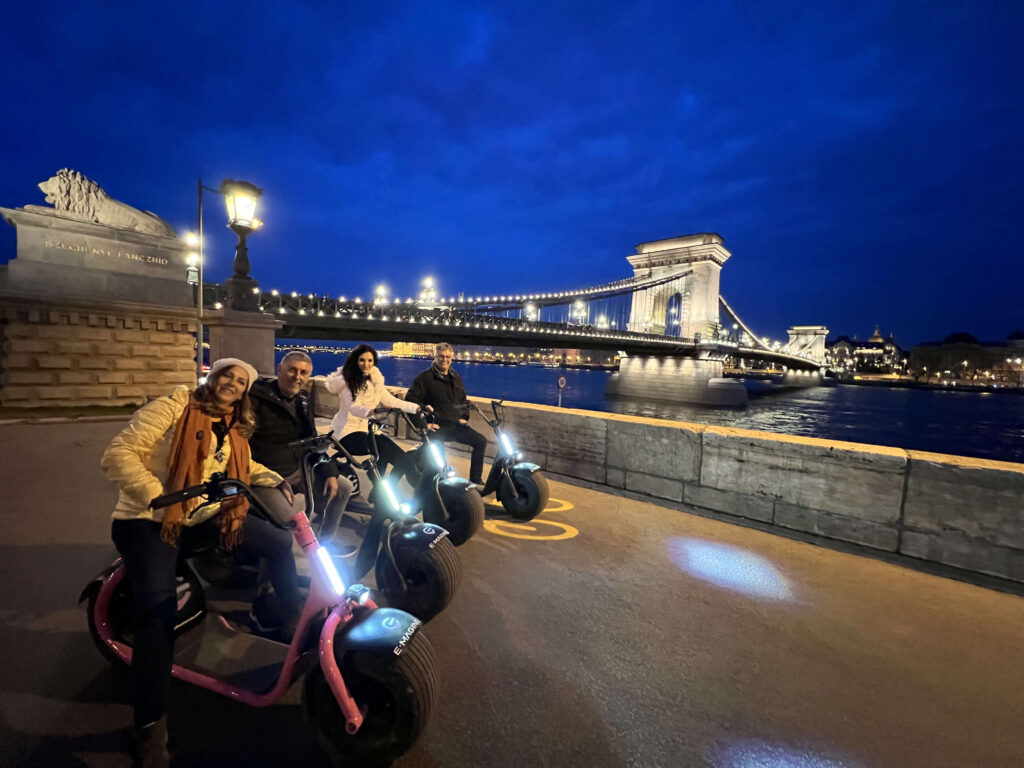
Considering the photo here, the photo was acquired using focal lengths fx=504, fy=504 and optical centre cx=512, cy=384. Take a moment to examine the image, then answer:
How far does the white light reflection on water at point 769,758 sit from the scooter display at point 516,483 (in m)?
2.88

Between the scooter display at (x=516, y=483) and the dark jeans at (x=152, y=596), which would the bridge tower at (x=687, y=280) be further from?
the dark jeans at (x=152, y=596)

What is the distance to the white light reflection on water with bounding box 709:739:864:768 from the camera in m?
2.10

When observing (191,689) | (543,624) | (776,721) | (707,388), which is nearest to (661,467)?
(543,624)

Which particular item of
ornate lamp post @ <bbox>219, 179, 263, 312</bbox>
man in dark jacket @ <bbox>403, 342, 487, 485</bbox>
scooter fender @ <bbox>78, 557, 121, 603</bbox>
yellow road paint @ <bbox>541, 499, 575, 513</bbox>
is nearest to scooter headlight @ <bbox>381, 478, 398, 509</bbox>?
scooter fender @ <bbox>78, 557, 121, 603</bbox>

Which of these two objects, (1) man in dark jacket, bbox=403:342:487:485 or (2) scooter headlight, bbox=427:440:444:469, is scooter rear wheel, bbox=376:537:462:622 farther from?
(1) man in dark jacket, bbox=403:342:487:485

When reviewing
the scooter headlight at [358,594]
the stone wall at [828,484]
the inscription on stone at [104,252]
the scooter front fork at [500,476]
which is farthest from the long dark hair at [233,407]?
the inscription on stone at [104,252]

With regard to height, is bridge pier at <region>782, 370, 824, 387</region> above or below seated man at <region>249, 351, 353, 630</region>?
below

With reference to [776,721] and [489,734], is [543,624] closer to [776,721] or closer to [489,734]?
[489,734]

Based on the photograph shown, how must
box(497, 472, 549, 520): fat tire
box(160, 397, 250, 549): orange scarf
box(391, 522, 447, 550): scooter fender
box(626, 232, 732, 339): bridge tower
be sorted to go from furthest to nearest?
box(626, 232, 732, 339): bridge tower < box(497, 472, 549, 520): fat tire < box(391, 522, 447, 550): scooter fender < box(160, 397, 250, 549): orange scarf

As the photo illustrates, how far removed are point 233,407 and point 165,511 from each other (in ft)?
1.81

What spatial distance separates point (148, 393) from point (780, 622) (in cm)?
1200

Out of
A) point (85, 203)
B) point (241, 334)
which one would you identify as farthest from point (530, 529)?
point (85, 203)

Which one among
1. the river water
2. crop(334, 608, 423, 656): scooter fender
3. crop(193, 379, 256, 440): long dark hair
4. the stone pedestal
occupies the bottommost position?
the river water

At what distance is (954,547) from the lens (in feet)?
13.3
